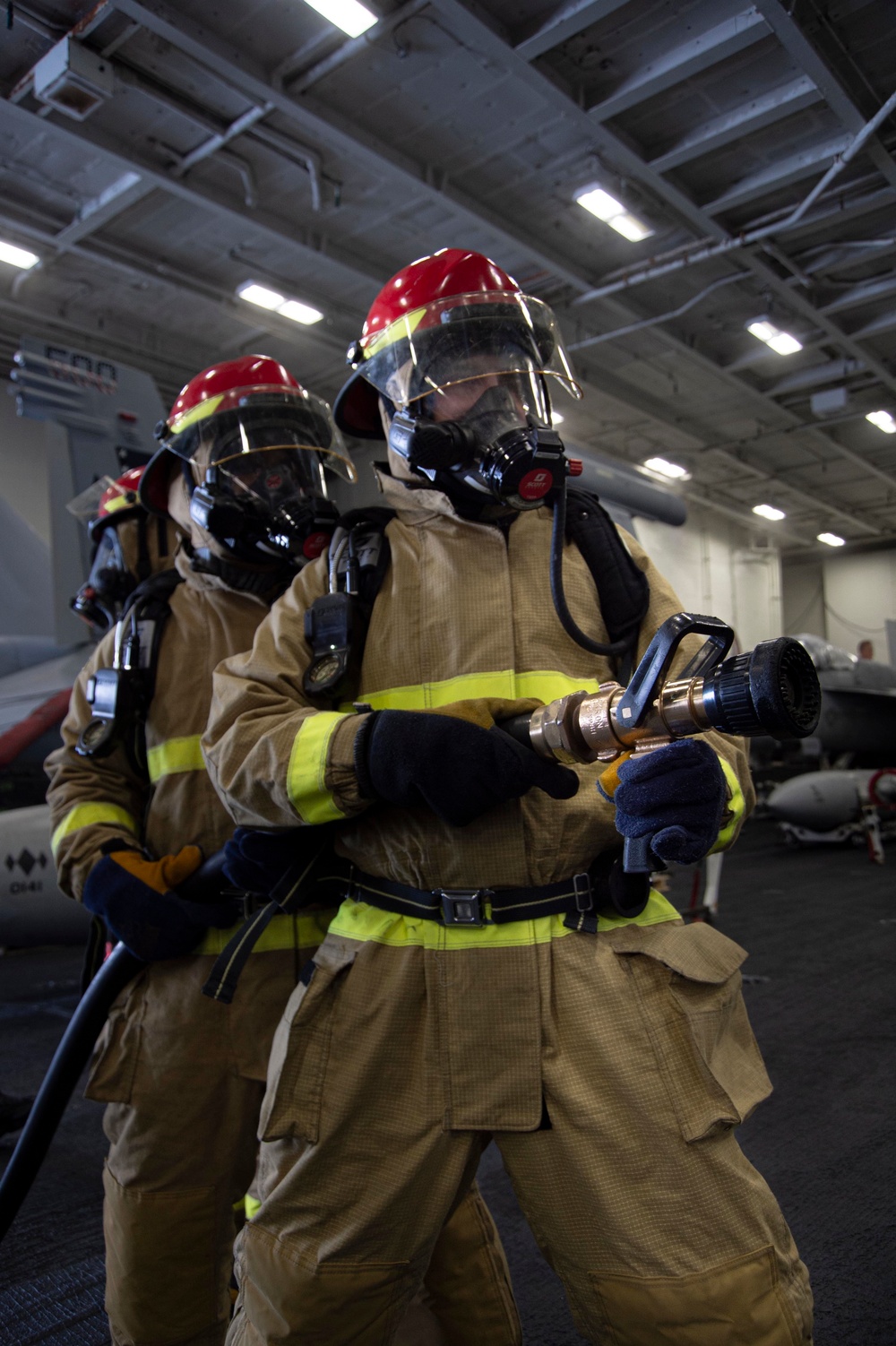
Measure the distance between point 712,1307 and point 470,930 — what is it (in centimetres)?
51

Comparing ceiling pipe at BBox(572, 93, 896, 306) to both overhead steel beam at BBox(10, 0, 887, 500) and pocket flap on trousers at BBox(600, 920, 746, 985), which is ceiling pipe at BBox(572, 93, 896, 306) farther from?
pocket flap on trousers at BBox(600, 920, 746, 985)

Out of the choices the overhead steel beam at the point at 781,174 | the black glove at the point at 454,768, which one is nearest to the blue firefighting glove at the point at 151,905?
the black glove at the point at 454,768

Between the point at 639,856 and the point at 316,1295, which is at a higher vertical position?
the point at 639,856

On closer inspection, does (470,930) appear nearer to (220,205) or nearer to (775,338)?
(220,205)

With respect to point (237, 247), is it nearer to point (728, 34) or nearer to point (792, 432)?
point (728, 34)

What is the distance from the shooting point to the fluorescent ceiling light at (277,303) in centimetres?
914

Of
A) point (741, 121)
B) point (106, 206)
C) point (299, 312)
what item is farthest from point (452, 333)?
point (299, 312)

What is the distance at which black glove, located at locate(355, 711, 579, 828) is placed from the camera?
118cm

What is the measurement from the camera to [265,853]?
148cm

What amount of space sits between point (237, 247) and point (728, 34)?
4.67m

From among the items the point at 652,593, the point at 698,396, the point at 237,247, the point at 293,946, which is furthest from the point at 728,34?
the point at 698,396

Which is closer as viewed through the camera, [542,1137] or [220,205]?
[542,1137]

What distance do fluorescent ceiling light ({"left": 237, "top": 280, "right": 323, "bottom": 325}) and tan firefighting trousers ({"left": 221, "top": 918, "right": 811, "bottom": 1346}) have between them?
9066 millimetres

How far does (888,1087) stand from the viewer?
3230 millimetres
